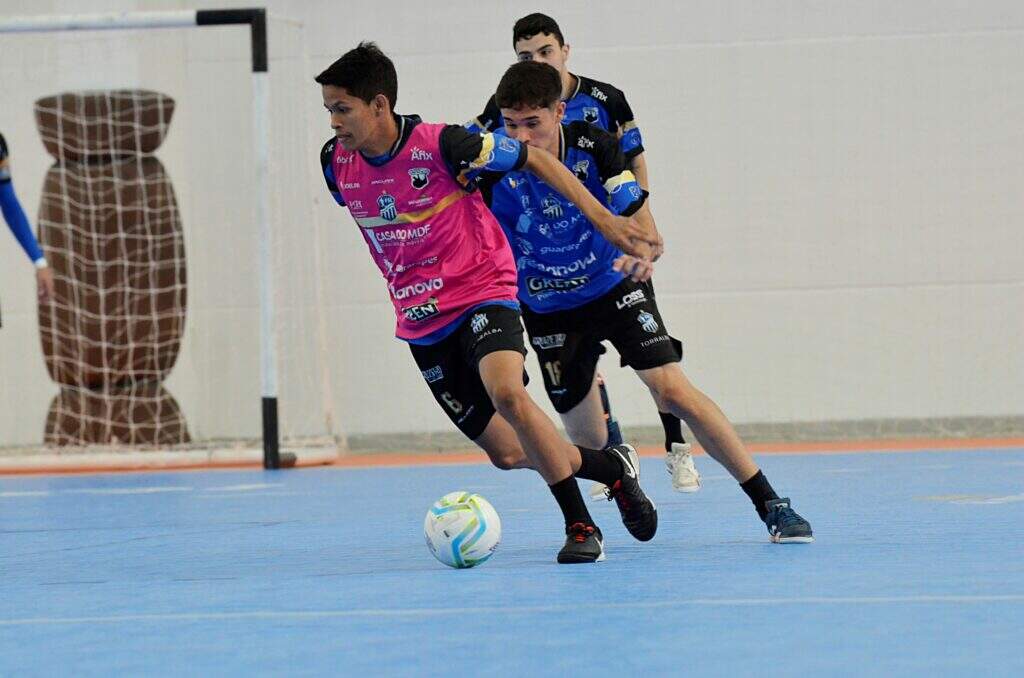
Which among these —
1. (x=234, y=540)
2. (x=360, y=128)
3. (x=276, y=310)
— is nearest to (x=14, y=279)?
(x=276, y=310)

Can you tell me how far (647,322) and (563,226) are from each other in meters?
0.50

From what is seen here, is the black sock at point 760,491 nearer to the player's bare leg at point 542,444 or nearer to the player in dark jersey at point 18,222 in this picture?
the player's bare leg at point 542,444

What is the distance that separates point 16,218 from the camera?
8.50 meters

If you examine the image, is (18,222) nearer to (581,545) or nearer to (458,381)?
(458,381)

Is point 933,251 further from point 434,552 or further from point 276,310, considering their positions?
point 434,552

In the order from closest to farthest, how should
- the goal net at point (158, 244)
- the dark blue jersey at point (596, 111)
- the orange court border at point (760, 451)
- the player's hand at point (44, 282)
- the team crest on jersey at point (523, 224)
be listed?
the team crest on jersey at point (523, 224) < the dark blue jersey at point (596, 111) < the player's hand at point (44, 282) < the orange court border at point (760, 451) < the goal net at point (158, 244)

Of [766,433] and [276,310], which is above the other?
[276,310]

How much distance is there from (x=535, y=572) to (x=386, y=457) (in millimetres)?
6621

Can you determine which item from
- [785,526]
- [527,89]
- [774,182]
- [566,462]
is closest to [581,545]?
[566,462]

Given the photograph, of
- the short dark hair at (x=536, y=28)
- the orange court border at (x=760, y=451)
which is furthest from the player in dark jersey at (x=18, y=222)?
the short dark hair at (x=536, y=28)

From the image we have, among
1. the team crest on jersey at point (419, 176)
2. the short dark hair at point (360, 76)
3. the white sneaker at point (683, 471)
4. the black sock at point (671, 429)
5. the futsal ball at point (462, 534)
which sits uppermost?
the short dark hair at point (360, 76)

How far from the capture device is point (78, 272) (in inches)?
449

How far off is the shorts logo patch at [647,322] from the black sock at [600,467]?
1.84 feet

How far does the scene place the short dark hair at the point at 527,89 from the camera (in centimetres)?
539
